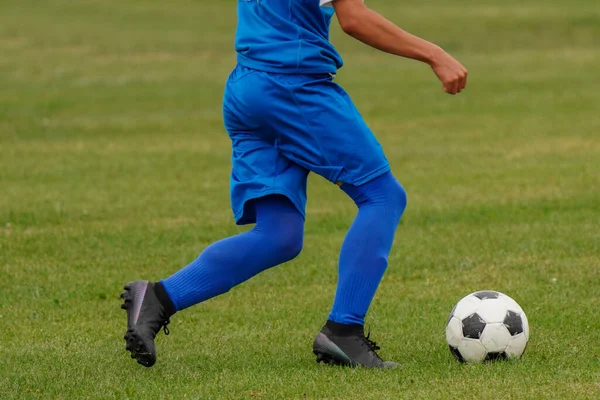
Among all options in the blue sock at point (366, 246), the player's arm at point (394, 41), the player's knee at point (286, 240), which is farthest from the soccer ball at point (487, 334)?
the player's arm at point (394, 41)

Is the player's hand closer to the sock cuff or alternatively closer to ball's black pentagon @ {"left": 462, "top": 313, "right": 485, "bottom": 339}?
ball's black pentagon @ {"left": 462, "top": 313, "right": 485, "bottom": 339}

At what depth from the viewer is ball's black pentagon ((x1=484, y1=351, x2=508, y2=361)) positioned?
5598 millimetres

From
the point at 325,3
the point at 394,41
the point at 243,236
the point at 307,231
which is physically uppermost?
the point at 325,3

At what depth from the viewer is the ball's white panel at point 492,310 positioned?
5.66 m

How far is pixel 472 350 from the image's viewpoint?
5586 millimetres

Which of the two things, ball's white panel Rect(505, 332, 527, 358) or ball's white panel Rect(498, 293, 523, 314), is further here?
ball's white panel Rect(498, 293, 523, 314)

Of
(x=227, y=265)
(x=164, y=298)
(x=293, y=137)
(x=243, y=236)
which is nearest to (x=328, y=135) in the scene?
(x=293, y=137)

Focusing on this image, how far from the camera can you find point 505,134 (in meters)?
16.8

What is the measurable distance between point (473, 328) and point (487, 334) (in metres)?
0.07

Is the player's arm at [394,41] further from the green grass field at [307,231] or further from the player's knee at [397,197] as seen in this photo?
the green grass field at [307,231]

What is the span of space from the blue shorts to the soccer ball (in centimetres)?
85

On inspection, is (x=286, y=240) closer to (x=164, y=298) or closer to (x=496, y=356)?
(x=164, y=298)

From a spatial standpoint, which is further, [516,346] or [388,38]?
[516,346]

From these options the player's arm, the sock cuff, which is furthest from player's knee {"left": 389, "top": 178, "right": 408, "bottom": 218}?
the sock cuff
